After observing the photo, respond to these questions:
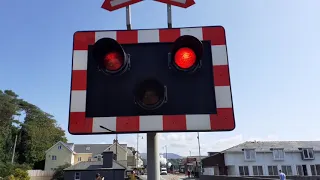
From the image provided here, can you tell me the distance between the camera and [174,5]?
2965 mm

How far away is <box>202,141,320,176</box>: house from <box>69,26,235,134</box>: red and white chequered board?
44016mm

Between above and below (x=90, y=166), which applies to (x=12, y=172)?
below

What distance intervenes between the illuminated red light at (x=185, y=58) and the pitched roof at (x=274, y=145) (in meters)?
44.5

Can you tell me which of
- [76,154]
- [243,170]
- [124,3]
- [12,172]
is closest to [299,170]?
[243,170]

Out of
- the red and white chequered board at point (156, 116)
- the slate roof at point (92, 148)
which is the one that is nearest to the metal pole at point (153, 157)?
the red and white chequered board at point (156, 116)

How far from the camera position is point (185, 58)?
2652 millimetres

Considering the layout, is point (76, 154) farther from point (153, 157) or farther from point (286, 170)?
point (153, 157)

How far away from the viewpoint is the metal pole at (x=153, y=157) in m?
2.49

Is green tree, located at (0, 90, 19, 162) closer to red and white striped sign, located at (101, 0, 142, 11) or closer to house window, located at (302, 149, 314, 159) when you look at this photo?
house window, located at (302, 149, 314, 159)

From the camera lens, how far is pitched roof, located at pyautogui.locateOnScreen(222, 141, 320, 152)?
45.2 metres

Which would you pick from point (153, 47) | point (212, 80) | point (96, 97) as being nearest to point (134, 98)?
point (96, 97)

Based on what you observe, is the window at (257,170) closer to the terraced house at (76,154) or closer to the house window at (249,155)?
the house window at (249,155)

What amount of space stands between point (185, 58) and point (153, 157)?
99 centimetres

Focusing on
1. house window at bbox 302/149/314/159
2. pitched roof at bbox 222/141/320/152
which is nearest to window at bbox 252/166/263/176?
pitched roof at bbox 222/141/320/152
